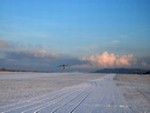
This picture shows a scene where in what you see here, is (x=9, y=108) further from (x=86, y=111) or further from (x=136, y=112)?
(x=136, y=112)

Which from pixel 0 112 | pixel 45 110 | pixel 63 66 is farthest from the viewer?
pixel 63 66

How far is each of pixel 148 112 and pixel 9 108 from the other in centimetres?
672

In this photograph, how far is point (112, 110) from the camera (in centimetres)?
1783

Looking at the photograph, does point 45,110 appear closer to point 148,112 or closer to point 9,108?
point 9,108

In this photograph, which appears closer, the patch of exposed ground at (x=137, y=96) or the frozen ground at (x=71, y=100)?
the frozen ground at (x=71, y=100)

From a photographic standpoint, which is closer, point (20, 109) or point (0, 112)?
point (0, 112)

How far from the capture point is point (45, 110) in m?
16.8

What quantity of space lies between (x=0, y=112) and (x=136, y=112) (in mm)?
6444

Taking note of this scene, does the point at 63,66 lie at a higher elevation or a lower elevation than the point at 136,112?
higher

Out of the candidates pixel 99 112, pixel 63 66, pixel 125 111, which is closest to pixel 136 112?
pixel 125 111

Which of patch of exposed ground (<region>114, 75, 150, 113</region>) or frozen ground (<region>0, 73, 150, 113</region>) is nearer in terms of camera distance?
frozen ground (<region>0, 73, 150, 113</region>)

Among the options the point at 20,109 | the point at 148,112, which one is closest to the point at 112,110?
the point at 148,112

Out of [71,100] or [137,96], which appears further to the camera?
[137,96]

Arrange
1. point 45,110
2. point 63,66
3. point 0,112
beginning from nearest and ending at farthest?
point 0,112 < point 45,110 < point 63,66
